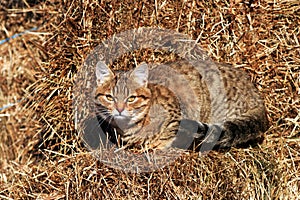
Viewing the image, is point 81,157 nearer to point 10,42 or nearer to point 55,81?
point 55,81

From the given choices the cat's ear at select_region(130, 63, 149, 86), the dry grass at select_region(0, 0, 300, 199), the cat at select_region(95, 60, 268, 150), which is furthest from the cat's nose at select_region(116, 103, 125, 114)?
the dry grass at select_region(0, 0, 300, 199)

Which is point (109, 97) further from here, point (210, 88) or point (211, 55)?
point (211, 55)

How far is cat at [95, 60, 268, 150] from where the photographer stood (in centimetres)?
327

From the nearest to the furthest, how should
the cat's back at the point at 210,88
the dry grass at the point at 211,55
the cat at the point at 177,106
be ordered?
the cat at the point at 177,106, the dry grass at the point at 211,55, the cat's back at the point at 210,88

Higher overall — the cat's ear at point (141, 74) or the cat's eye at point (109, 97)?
the cat's ear at point (141, 74)

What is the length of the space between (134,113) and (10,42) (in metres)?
1.83

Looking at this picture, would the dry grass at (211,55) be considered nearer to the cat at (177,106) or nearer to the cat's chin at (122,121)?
the cat at (177,106)

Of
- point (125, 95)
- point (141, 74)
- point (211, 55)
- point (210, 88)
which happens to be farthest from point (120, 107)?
point (211, 55)

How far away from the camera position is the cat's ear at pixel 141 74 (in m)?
3.35

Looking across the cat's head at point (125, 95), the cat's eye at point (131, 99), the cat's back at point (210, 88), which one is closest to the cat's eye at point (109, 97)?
the cat's head at point (125, 95)

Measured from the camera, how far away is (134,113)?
11.0 ft

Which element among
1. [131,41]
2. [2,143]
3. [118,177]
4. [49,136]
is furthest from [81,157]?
[2,143]

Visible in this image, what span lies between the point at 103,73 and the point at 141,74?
0.24 meters

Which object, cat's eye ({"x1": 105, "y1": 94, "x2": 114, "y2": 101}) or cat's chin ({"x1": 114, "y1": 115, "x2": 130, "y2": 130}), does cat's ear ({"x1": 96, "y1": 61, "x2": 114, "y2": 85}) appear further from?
cat's chin ({"x1": 114, "y1": 115, "x2": 130, "y2": 130})
